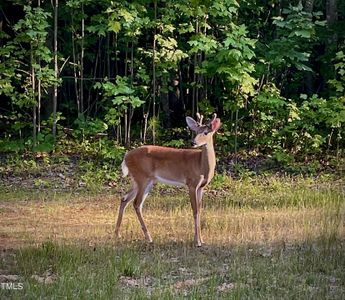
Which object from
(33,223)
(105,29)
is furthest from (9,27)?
(33,223)

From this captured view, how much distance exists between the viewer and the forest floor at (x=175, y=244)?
555cm

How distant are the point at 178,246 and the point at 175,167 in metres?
1.03

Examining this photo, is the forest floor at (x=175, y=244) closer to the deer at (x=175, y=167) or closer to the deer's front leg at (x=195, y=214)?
the deer's front leg at (x=195, y=214)

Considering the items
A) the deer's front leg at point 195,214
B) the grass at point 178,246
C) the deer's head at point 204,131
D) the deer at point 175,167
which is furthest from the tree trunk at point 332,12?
the deer's front leg at point 195,214

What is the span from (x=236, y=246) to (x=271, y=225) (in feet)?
3.60

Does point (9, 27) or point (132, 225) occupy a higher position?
point (9, 27)

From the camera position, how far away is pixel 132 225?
8258 mm

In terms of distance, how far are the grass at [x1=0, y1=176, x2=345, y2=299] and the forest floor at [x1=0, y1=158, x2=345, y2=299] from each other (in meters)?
0.01

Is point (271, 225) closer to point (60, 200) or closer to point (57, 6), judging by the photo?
point (60, 200)

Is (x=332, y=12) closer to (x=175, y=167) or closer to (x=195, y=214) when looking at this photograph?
(x=175, y=167)

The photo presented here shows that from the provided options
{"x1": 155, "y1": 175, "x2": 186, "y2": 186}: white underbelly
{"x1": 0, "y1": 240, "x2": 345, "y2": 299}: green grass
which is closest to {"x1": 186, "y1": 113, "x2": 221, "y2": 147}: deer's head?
{"x1": 155, "y1": 175, "x2": 186, "y2": 186}: white underbelly

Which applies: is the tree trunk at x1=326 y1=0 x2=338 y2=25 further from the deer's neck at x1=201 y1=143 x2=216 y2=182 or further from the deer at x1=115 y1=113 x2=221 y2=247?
the deer's neck at x1=201 y1=143 x2=216 y2=182

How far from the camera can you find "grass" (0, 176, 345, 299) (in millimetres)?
5535

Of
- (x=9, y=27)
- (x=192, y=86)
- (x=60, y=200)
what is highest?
(x=9, y=27)
